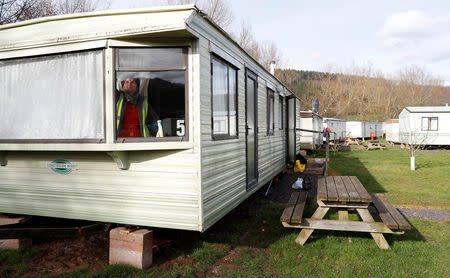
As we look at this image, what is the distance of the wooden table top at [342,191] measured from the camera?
412 cm

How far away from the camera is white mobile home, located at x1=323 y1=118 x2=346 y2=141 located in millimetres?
25464

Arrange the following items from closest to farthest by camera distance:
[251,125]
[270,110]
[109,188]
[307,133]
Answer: [109,188]
[251,125]
[270,110]
[307,133]

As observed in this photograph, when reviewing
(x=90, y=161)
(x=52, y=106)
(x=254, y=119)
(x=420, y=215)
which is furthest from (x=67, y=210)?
(x=420, y=215)

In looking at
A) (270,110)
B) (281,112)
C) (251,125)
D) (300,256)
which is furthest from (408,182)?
(300,256)

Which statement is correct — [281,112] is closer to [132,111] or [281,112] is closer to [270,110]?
[270,110]

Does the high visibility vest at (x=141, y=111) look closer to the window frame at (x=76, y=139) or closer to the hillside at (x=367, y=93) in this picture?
the window frame at (x=76, y=139)

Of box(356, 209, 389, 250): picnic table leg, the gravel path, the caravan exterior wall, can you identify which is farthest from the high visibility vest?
the caravan exterior wall

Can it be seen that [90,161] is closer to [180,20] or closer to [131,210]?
[131,210]

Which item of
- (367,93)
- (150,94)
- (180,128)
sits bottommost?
(180,128)

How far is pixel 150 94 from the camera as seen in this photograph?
3480mm

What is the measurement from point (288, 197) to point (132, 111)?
182 inches

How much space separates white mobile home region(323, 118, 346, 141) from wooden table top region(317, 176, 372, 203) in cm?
1907

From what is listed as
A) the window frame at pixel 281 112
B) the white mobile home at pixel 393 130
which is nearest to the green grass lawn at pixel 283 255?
the window frame at pixel 281 112

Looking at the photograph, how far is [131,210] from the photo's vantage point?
3654mm
